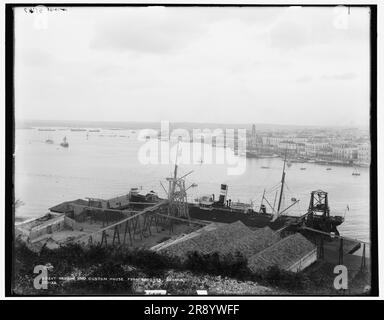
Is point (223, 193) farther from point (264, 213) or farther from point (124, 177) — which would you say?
point (124, 177)

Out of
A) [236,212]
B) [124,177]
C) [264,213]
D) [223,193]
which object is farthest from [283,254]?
[124,177]

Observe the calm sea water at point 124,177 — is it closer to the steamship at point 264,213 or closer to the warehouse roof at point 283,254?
the steamship at point 264,213

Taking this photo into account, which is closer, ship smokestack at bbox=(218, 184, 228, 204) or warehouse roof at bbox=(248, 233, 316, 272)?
warehouse roof at bbox=(248, 233, 316, 272)

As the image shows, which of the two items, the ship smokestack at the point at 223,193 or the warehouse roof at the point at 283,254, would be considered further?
the ship smokestack at the point at 223,193

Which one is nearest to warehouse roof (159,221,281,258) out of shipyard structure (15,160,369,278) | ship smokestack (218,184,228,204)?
shipyard structure (15,160,369,278)

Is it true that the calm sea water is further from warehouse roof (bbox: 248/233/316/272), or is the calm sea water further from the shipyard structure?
warehouse roof (bbox: 248/233/316/272)

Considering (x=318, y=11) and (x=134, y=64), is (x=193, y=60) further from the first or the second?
(x=318, y=11)

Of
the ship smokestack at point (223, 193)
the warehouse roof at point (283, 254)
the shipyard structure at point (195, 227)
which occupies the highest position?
the ship smokestack at point (223, 193)

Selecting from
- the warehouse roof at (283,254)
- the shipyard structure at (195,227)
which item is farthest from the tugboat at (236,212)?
the warehouse roof at (283,254)

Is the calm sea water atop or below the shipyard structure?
atop
